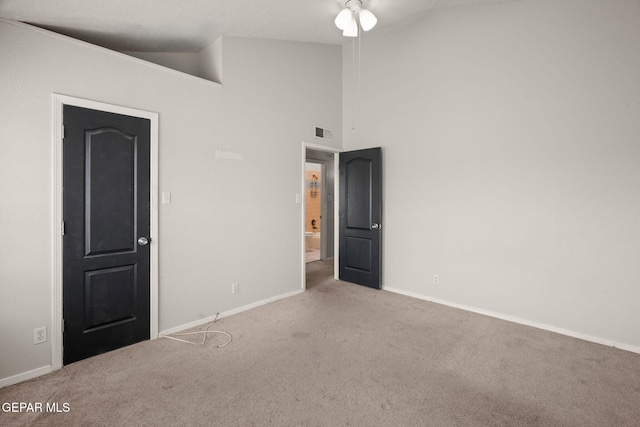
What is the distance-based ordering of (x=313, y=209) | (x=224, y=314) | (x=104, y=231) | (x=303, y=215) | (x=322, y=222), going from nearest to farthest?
(x=104, y=231) → (x=224, y=314) → (x=303, y=215) → (x=322, y=222) → (x=313, y=209)

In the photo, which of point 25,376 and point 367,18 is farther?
point 367,18

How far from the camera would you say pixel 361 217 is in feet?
14.9

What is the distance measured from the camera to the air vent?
14.4 ft

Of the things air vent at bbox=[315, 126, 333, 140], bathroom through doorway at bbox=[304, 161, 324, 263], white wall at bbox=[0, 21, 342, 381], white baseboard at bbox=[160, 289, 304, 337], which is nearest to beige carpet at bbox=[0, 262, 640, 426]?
white baseboard at bbox=[160, 289, 304, 337]

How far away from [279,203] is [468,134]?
94.7 inches

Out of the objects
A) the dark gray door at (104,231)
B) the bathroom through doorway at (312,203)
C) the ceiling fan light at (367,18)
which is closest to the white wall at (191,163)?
the dark gray door at (104,231)

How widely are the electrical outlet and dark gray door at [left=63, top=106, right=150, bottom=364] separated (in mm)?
122

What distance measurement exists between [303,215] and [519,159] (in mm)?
2590

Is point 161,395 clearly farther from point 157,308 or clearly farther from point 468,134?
point 468,134

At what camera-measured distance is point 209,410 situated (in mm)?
1896

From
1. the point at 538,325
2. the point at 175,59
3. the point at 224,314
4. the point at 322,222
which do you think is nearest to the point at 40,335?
the point at 224,314

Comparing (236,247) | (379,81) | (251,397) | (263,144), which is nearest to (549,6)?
(379,81)

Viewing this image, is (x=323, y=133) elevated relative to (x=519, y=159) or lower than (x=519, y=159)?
elevated

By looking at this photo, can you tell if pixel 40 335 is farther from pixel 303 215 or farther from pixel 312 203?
pixel 312 203
